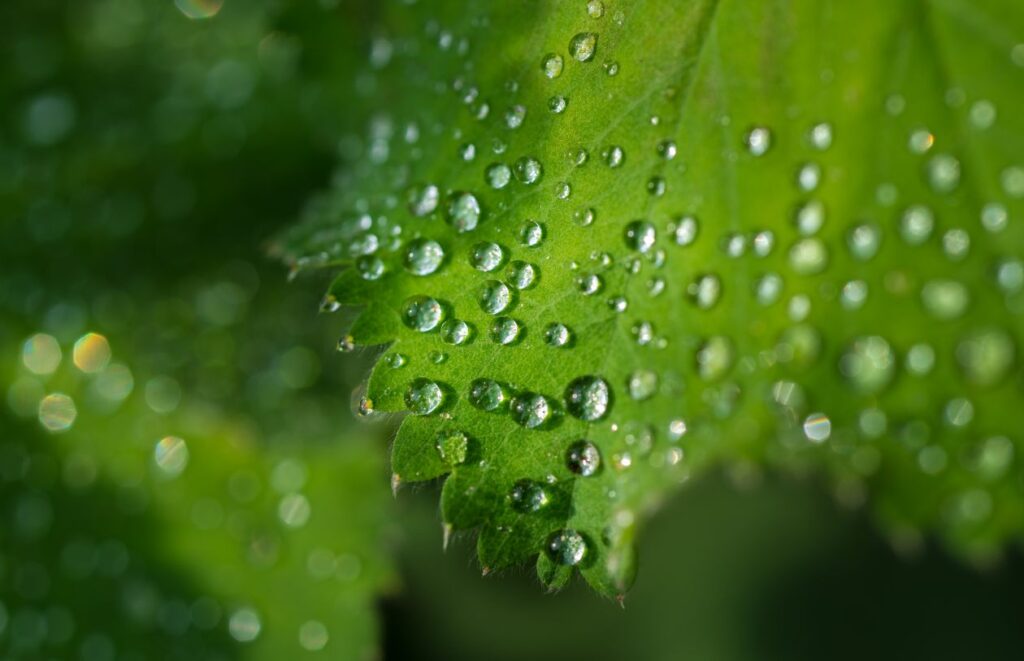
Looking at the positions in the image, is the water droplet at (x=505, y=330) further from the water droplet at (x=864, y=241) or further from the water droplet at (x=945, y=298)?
the water droplet at (x=945, y=298)

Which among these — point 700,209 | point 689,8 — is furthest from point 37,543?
point 689,8

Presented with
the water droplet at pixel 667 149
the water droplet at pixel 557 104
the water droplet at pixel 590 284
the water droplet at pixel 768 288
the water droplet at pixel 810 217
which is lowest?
the water droplet at pixel 590 284

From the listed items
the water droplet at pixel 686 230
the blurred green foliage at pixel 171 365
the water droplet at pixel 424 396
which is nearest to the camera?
the water droplet at pixel 424 396

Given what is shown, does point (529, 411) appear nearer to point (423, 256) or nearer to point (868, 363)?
point (423, 256)

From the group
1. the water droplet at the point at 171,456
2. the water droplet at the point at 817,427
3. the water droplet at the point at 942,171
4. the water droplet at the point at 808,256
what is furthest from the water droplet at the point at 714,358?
the water droplet at the point at 171,456

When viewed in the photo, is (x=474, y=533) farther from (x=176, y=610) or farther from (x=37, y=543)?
(x=37, y=543)

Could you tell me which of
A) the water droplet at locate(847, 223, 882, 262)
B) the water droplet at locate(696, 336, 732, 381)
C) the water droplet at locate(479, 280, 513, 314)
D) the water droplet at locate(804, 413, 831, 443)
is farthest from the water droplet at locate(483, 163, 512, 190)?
the water droplet at locate(804, 413, 831, 443)

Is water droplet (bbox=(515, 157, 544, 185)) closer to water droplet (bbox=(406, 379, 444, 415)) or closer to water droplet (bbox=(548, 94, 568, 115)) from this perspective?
water droplet (bbox=(548, 94, 568, 115))
